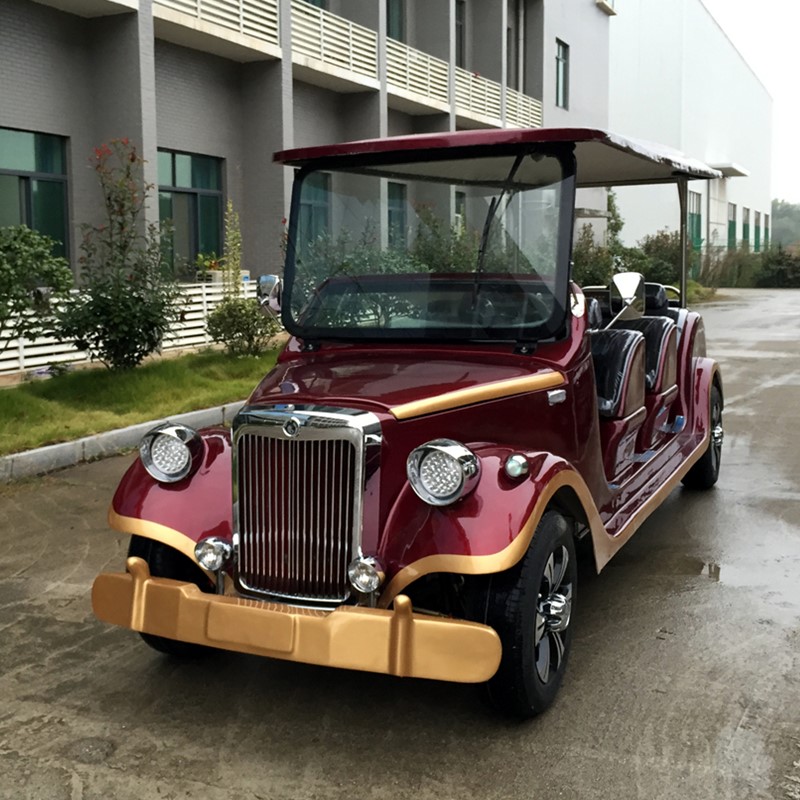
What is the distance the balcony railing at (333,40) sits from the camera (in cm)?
1859

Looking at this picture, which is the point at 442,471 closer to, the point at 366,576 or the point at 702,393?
the point at 366,576

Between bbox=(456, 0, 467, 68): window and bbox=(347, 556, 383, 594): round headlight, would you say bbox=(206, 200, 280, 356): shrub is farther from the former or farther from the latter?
bbox=(456, 0, 467, 68): window

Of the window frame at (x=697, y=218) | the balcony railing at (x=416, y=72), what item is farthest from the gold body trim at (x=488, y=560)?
the window frame at (x=697, y=218)

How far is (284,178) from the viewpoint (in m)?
18.1

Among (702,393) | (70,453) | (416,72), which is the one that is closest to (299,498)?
(702,393)

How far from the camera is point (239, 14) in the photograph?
16703 mm

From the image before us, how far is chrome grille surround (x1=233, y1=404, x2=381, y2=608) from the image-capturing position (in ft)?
11.6

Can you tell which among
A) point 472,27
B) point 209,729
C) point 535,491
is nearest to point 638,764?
point 535,491

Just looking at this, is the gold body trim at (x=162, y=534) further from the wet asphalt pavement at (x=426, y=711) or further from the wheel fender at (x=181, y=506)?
the wet asphalt pavement at (x=426, y=711)

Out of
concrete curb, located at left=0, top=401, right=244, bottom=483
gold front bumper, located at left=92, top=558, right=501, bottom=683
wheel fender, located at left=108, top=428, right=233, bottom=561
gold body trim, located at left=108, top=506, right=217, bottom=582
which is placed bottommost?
concrete curb, located at left=0, top=401, right=244, bottom=483

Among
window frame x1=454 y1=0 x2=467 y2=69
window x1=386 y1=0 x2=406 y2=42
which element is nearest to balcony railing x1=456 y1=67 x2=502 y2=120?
window frame x1=454 y1=0 x2=467 y2=69

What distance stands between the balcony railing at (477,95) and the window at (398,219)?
20.1 m

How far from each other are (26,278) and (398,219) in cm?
520

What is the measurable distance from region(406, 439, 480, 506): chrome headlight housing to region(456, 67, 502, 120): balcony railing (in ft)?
71.7
